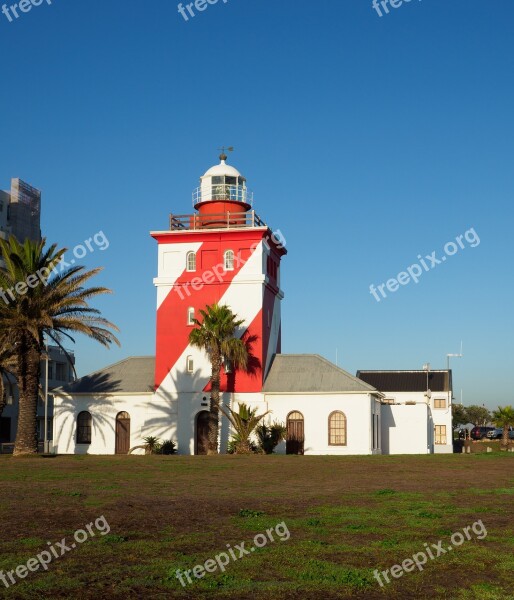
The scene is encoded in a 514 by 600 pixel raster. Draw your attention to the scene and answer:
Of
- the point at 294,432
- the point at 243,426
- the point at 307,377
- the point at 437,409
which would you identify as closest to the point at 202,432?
the point at 243,426

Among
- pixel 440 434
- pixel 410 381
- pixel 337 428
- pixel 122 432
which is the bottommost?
pixel 440 434

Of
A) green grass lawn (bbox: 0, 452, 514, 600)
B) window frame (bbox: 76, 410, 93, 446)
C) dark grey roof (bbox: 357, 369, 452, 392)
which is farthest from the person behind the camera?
dark grey roof (bbox: 357, 369, 452, 392)

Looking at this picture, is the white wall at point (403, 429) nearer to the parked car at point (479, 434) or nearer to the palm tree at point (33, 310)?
the palm tree at point (33, 310)

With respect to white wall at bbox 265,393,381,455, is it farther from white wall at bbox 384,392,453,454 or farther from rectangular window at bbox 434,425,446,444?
rectangular window at bbox 434,425,446,444

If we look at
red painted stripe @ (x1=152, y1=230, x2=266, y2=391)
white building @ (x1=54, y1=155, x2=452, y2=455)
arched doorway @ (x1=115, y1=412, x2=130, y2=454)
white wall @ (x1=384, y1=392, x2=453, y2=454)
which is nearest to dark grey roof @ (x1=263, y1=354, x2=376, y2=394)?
white building @ (x1=54, y1=155, x2=452, y2=455)

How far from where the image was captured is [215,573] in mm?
9766

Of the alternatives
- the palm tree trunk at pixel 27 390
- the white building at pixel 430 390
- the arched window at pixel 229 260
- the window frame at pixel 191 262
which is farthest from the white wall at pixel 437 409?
the palm tree trunk at pixel 27 390

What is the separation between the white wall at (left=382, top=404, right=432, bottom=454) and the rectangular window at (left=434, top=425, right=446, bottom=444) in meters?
27.4

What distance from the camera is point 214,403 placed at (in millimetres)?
42062

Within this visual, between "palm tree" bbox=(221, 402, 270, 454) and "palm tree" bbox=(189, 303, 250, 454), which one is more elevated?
"palm tree" bbox=(189, 303, 250, 454)

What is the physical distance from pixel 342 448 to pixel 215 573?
3381 cm

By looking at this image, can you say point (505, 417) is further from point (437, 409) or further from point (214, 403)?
point (214, 403)

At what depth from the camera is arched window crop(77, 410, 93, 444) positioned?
45562mm

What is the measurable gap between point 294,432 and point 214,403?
482 cm
